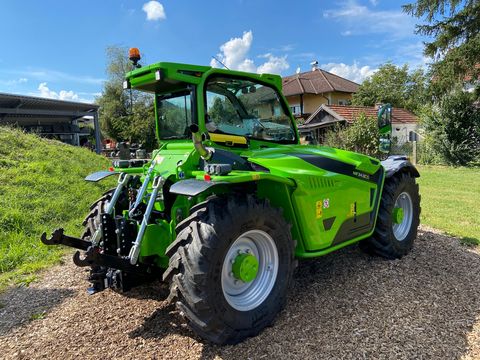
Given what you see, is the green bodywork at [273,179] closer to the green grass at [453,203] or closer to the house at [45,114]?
the green grass at [453,203]

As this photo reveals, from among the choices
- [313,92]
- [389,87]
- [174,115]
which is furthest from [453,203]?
[389,87]

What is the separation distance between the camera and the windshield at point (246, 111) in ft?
12.1

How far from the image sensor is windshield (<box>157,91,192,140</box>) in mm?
3701

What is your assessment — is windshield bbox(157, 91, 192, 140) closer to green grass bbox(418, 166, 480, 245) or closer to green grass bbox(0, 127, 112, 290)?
green grass bbox(0, 127, 112, 290)

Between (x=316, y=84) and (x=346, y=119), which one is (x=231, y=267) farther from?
(x=316, y=84)

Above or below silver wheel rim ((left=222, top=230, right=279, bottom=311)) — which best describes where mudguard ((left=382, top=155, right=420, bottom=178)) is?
above

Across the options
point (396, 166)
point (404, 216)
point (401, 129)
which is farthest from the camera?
point (401, 129)

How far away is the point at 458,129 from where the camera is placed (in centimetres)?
1730

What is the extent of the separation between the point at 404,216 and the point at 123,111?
35209 mm

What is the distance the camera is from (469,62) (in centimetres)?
1614

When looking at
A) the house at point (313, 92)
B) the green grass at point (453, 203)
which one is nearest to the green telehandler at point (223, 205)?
the green grass at point (453, 203)

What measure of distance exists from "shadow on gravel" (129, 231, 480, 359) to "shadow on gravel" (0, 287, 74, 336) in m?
1.21

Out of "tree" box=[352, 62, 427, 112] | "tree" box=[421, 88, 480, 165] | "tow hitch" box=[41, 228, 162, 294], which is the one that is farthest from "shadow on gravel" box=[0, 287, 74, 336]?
"tree" box=[352, 62, 427, 112]

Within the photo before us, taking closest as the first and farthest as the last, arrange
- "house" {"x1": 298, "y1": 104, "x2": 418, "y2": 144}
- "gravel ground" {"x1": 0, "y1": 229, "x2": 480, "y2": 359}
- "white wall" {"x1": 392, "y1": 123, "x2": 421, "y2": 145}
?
1. "gravel ground" {"x1": 0, "y1": 229, "x2": 480, "y2": 359}
2. "house" {"x1": 298, "y1": 104, "x2": 418, "y2": 144}
3. "white wall" {"x1": 392, "y1": 123, "x2": 421, "y2": 145}
